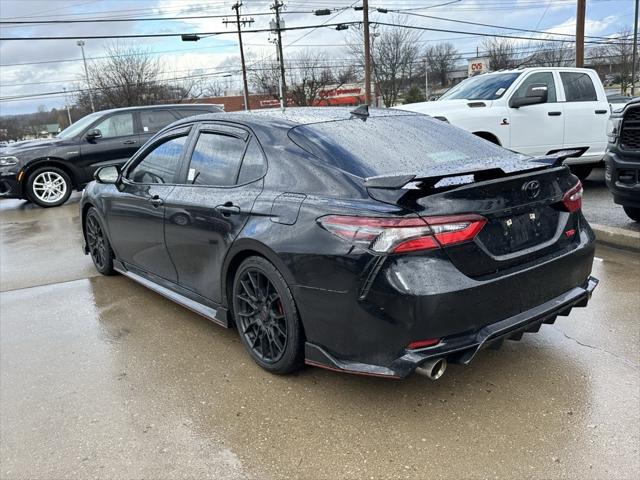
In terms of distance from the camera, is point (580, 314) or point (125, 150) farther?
point (125, 150)

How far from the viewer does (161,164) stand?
14.4 ft

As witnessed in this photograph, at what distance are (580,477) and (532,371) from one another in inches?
37.6

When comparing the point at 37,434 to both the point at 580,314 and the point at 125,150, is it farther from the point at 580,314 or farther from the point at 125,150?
the point at 125,150

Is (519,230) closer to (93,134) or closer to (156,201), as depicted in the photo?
(156,201)

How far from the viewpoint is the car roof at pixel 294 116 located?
3504 mm

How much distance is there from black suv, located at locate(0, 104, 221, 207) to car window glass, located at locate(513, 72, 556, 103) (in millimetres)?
6339

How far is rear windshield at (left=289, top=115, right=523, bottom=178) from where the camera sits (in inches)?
121

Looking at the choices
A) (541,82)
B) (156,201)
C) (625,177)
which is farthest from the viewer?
(541,82)

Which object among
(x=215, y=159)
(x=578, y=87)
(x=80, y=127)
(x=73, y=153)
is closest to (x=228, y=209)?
(x=215, y=159)

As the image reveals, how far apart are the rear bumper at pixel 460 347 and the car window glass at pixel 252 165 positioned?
1110 millimetres

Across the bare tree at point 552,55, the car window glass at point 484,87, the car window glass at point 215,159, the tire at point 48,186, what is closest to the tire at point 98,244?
the car window glass at point 215,159

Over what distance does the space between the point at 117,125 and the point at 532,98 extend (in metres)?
7.97

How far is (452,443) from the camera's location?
8.71 feet

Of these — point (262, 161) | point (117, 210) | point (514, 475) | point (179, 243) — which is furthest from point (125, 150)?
point (514, 475)
